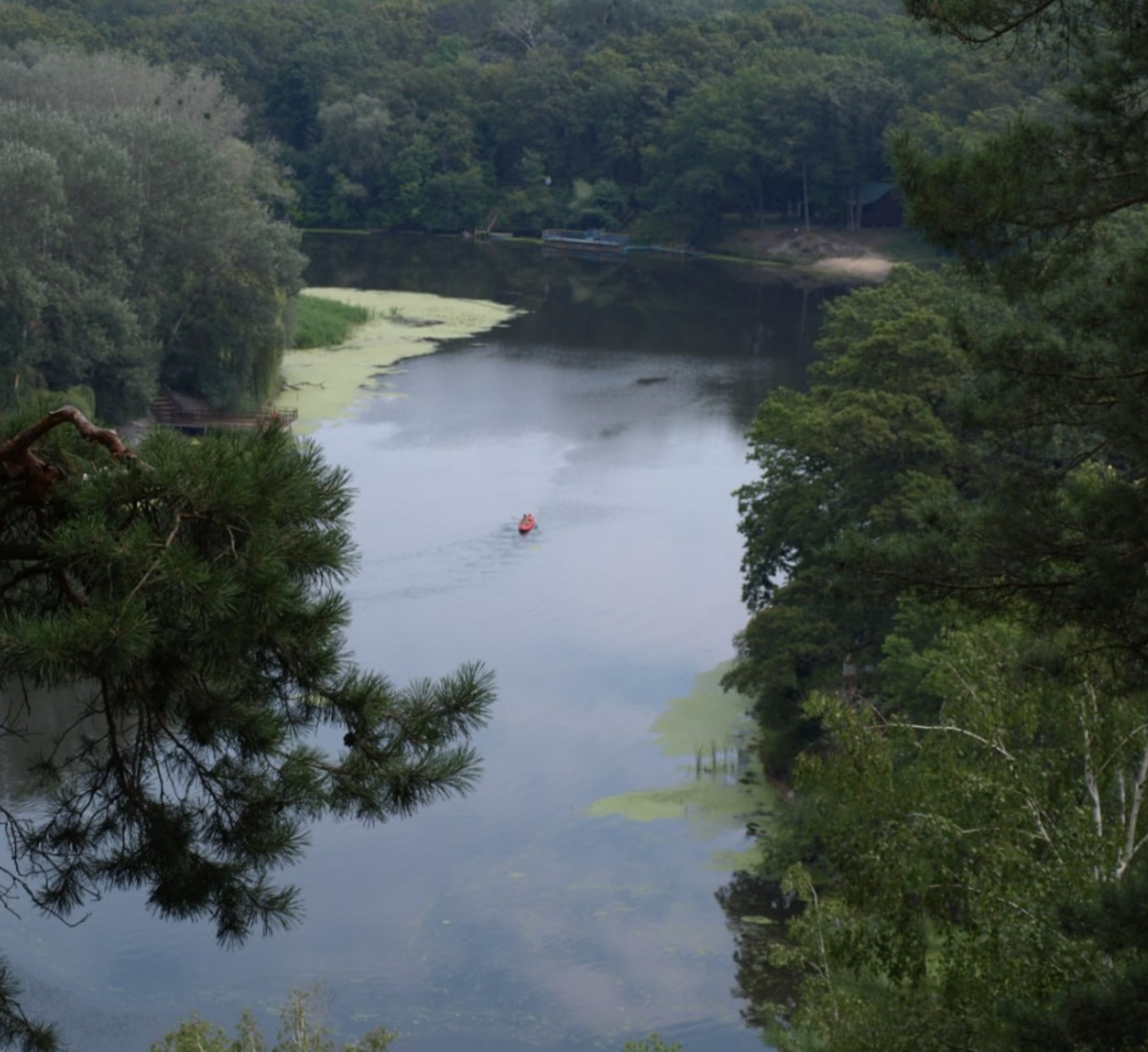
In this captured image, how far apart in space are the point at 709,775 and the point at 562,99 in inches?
2266

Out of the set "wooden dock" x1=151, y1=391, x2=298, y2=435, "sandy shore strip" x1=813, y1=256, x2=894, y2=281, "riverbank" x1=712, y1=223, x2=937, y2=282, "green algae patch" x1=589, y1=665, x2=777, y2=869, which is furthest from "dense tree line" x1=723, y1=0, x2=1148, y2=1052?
"riverbank" x1=712, y1=223, x2=937, y2=282

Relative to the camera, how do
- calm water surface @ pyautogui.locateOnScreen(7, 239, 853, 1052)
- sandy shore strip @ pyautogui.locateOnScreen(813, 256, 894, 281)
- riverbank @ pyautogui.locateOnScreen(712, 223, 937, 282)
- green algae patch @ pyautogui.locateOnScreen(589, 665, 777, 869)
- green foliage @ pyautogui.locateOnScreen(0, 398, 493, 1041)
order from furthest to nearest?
1. riverbank @ pyautogui.locateOnScreen(712, 223, 937, 282)
2. sandy shore strip @ pyautogui.locateOnScreen(813, 256, 894, 281)
3. green algae patch @ pyautogui.locateOnScreen(589, 665, 777, 869)
4. calm water surface @ pyautogui.locateOnScreen(7, 239, 853, 1052)
5. green foliage @ pyautogui.locateOnScreen(0, 398, 493, 1041)

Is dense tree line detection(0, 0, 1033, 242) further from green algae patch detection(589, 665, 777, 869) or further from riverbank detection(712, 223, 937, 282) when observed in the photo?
green algae patch detection(589, 665, 777, 869)

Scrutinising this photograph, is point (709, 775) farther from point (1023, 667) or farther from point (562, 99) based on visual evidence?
point (562, 99)

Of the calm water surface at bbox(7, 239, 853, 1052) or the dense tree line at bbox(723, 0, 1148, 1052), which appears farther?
the calm water surface at bbox(7, 239, 853, 1052)

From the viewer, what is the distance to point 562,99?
7519 cm

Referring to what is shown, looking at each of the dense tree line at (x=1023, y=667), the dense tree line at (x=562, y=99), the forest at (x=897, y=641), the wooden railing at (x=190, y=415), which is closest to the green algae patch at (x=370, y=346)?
the wooden railing at (x=190, y=415)

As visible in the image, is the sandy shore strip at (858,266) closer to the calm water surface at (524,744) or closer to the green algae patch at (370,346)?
the green algae patch at (370,346)

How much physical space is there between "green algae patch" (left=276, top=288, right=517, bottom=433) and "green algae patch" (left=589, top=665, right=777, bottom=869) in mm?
14645

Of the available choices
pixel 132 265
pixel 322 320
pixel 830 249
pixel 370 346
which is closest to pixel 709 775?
pixel 132 265

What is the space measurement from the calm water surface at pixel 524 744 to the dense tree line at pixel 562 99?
2319 cm

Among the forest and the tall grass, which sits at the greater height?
the forest

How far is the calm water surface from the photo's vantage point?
55.0ft

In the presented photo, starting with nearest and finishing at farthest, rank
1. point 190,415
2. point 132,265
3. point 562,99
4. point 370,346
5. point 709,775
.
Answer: point 709,775
point 190,415
point 132,265
point 370,346
point 562,99
